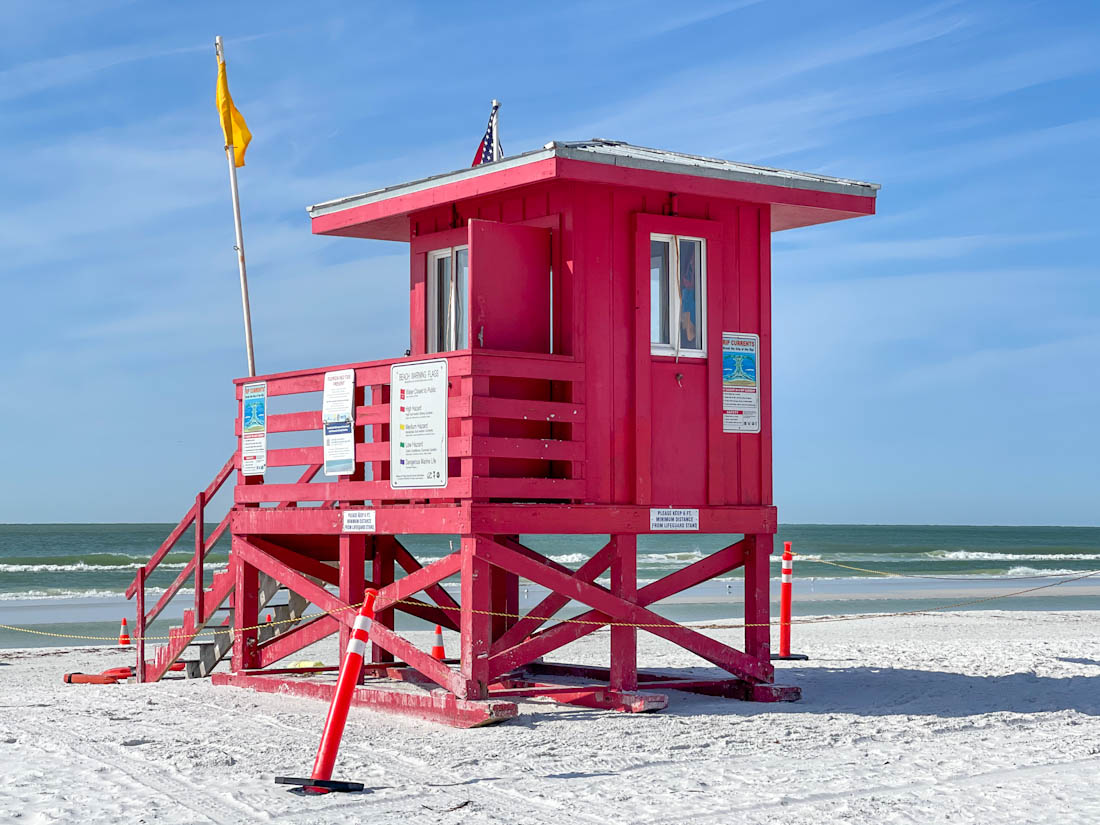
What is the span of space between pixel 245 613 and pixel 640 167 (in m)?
5.95

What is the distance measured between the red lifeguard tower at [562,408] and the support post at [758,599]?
21 mm

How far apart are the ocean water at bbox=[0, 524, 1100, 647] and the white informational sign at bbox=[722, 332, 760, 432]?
441cm

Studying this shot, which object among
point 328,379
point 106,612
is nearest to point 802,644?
point 328,379

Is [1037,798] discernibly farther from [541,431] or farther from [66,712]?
[66,712]

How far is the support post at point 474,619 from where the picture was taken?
407 inches

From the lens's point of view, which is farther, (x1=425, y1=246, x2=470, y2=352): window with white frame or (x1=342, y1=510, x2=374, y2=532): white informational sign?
(x1=425, y1=246, x2=470, y2=352): window with white frame

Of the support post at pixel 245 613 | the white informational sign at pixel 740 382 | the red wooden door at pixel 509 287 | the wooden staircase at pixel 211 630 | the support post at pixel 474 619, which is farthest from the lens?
the wooden staircase at pixel 211 630

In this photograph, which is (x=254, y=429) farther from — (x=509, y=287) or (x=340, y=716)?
(x=340, y=716)

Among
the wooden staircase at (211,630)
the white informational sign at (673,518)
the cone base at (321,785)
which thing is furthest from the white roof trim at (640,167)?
the cone base at (321,785)

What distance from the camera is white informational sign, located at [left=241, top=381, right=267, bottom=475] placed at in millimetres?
12930

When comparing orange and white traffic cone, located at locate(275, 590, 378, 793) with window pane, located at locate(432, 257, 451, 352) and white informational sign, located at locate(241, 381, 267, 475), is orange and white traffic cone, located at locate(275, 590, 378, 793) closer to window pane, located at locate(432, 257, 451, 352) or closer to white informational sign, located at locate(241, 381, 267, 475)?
window pane, located at locate(432, 257, 451, 352)

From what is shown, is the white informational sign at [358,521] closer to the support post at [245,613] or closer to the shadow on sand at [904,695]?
the support post at [245,613]

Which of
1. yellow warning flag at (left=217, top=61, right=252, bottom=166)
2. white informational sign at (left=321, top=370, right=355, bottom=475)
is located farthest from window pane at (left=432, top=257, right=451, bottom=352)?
yellow warning flag at (left=217, top=61, right=252, bottom=166)

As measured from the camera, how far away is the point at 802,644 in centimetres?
1834
